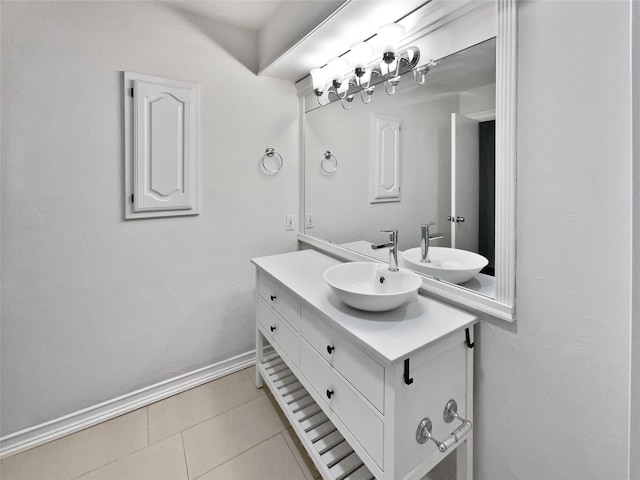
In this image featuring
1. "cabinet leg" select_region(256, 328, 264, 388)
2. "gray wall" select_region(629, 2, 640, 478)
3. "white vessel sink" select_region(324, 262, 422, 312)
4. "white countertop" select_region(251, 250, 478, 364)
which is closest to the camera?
"gray wall" select_region(629, 2, 640, 478)

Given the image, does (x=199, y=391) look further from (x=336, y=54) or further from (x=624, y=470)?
(x=336, y=54)

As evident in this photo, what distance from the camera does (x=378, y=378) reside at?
3.15 feet

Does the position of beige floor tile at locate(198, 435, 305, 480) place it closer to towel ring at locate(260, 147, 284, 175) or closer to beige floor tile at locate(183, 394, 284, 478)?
beige floor tile at locate(183, 394, 284, 478)

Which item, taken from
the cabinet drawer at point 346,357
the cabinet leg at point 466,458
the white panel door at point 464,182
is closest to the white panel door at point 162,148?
the cabinet drawer at point 346,357

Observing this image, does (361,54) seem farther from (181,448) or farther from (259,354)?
(181,448)

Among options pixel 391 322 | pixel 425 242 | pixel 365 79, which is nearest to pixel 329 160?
pixel 365 79

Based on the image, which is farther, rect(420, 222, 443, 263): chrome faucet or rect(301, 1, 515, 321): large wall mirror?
rect(420, 222, 443, 263): chrome faucet

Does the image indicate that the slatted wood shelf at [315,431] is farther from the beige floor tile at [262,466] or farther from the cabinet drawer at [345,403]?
the cabinet drawer at [345,403]

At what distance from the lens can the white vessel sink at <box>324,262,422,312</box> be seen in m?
1.07

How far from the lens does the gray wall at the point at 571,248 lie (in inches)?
30.5

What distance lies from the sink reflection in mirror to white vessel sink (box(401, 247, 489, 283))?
0.06 ft

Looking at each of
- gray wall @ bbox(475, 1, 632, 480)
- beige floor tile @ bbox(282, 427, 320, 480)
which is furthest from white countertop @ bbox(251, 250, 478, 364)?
beige floor tile @ bbox(282, 427, 320, 480)

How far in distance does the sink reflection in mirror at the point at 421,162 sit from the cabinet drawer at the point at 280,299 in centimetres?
51

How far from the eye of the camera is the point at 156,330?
186cm
